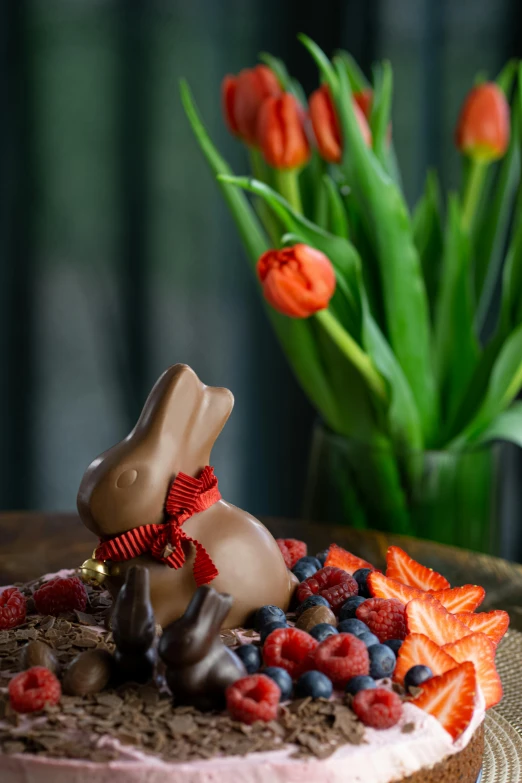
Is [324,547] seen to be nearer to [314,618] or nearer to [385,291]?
[385,291]

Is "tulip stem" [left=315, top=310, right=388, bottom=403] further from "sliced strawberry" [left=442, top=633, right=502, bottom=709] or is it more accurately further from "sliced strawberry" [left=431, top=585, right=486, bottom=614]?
"sliced strawberry" [left=442, top=633, right=502, bottom=709]

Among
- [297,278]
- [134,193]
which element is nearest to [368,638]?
[297,278]

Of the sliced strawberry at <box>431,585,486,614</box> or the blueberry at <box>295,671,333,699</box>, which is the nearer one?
the blueberry at <box>295,671,333,699</box>

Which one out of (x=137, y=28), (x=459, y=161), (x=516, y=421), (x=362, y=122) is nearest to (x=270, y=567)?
(x=516, y=421)

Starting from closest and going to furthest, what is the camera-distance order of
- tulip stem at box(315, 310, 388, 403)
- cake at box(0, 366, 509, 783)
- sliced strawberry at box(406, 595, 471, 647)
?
cake at box(0, 366, 509, 783) → sliced strawberry at box(406, 595, 471, 647) → tulip stem at box(315, 310, 388, 403)

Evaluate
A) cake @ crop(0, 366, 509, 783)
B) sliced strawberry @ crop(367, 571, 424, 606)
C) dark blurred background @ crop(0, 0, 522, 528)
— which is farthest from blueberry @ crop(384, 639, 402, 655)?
dark blurred background @ crop(0, 0, 522, 528)
